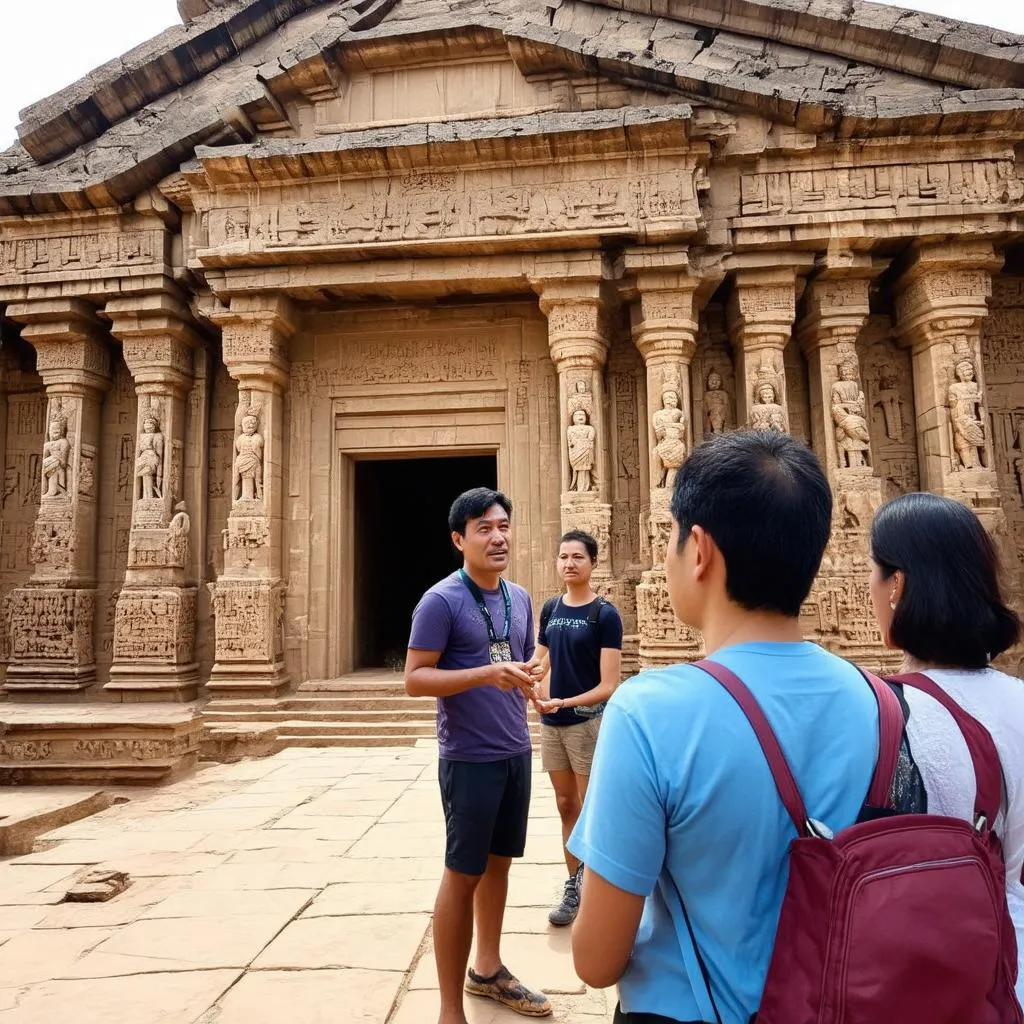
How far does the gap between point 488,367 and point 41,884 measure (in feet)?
23.1

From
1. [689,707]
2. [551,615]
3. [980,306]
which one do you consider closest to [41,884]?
[551,615]

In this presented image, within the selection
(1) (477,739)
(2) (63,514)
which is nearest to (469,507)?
(1) (477,739)

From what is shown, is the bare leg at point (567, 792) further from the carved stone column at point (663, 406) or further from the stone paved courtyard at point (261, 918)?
the carved stone column at point (663, 406)

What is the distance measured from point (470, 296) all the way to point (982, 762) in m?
9.00

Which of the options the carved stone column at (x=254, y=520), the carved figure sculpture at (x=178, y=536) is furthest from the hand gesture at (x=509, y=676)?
the carved figure sculpture at (x=178, y=536)

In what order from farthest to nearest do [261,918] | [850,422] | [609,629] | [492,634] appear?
[850,422], [609,629], [261,918], [492,634]

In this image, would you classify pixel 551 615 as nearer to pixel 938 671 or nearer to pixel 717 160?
pixel 938 671

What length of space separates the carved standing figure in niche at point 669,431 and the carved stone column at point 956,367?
114 inches

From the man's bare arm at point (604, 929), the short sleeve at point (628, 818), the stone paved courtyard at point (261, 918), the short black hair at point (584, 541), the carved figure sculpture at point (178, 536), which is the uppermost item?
the carved figure sculpture at point (178, 536)

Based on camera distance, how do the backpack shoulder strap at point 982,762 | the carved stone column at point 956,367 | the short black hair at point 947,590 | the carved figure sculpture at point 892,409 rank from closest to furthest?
the backpack shoulder strap at point 982,762
the short black hair at point 947,590
the carved stone column at point 956,367
the carved figure sculpture at point 892,409

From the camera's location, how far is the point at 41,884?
427 cm

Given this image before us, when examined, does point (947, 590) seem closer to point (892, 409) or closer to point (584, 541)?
point (584, 541)

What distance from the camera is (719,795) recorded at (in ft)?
3.36

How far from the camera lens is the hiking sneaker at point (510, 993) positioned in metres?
2.61
